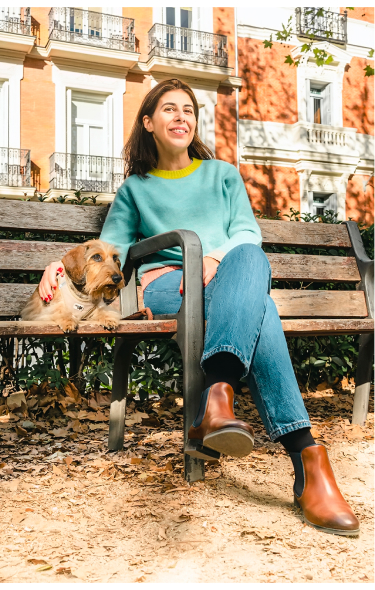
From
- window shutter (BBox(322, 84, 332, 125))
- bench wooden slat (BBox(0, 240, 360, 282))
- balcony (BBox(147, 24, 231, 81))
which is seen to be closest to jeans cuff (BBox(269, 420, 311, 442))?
bench wooden slat (BBox(0, 240, 360, 282))

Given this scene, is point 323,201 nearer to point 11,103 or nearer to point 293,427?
point 11,103

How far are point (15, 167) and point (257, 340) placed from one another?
546 inches

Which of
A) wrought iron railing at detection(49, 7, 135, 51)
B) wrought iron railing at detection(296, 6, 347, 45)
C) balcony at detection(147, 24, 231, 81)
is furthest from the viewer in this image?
wrought iron railing at detection(296, 6, 347, 45)

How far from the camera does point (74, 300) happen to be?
251 centimetres

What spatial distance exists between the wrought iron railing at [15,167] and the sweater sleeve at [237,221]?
42.1 feet

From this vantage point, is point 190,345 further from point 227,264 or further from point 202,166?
point 202,166

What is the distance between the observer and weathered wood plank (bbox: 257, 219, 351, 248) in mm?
3223

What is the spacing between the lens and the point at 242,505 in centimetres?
195

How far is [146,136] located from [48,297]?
101cm

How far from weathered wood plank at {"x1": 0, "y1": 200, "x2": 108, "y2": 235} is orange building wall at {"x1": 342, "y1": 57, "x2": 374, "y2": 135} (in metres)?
17.0

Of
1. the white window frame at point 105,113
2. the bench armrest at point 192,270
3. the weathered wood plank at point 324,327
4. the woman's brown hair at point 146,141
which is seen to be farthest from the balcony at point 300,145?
the bench armrest at point 192,270

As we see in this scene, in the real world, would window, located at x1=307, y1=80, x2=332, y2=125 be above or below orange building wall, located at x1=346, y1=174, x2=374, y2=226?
above

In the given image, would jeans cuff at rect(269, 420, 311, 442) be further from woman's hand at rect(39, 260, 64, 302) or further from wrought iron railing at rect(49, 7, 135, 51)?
wrought iron railing at rect(49, 7, 135, 51)

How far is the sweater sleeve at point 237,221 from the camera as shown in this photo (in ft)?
7.94
